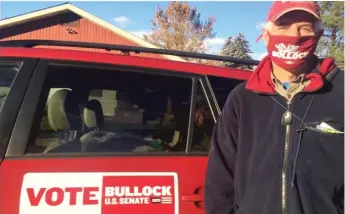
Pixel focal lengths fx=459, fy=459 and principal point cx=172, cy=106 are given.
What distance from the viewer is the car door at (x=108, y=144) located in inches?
92.4

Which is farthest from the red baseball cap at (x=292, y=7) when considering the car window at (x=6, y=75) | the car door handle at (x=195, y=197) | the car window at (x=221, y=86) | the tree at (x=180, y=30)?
the tree at (x=180, y=30)

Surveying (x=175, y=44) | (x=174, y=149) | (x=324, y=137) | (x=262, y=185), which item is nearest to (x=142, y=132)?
(x=174, y=149)

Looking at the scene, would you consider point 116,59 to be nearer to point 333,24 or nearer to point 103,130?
point 103,130

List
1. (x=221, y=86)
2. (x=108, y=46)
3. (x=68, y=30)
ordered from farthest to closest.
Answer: (x=68, y=30) → (x=108, y=46) → (x=221, y=86)

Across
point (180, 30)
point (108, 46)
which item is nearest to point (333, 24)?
point (180, 30)

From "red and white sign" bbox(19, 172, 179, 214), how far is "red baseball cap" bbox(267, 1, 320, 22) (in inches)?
41.8

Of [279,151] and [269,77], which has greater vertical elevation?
[269,77]

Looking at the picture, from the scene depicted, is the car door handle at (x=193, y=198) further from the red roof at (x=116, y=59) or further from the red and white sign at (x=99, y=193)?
the red roof at (x=116, y=59)

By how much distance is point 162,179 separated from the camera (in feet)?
8.10

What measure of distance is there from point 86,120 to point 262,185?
46.5 inches

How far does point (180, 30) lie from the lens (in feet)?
110

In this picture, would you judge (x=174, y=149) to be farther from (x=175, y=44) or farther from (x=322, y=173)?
(x=175, y=44)

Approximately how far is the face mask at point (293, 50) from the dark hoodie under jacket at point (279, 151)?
74mm

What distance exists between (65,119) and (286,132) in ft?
4.30
